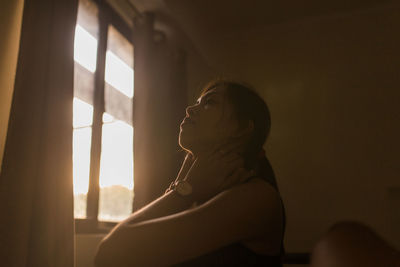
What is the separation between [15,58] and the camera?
124 cm

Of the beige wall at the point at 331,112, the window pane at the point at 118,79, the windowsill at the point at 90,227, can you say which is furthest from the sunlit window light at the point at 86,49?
the beige wall at the point at 331,112

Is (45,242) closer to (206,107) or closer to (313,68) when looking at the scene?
(206,107)

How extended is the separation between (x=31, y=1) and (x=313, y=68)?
88.1 inches

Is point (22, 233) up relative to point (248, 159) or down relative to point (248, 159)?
down

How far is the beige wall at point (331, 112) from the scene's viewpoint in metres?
2.59

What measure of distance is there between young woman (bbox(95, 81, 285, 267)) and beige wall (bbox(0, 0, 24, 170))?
2.70 ft

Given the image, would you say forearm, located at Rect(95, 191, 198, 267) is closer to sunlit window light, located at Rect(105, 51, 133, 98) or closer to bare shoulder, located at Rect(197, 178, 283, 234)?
bare shoulder, located at Rect(197, 178, 283, 234)

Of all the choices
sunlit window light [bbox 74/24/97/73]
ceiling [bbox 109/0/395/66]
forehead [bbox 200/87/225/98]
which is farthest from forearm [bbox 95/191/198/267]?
ceiling [bbox 109/0/395/66]

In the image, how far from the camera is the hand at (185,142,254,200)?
0.65m

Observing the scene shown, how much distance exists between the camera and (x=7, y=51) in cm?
126

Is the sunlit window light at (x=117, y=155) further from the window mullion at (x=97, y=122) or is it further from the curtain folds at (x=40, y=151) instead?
the curtain folds at (x=40, y=151)

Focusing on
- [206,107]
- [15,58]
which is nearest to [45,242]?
[15,58]

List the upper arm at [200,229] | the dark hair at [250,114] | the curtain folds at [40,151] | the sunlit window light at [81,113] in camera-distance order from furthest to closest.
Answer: the sunlit window light at [81,113] < the curtain folds at [40,151] < the dark hair at [250,114] < the upper arm at [200,229]

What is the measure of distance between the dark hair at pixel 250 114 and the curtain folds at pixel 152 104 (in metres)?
1.27
